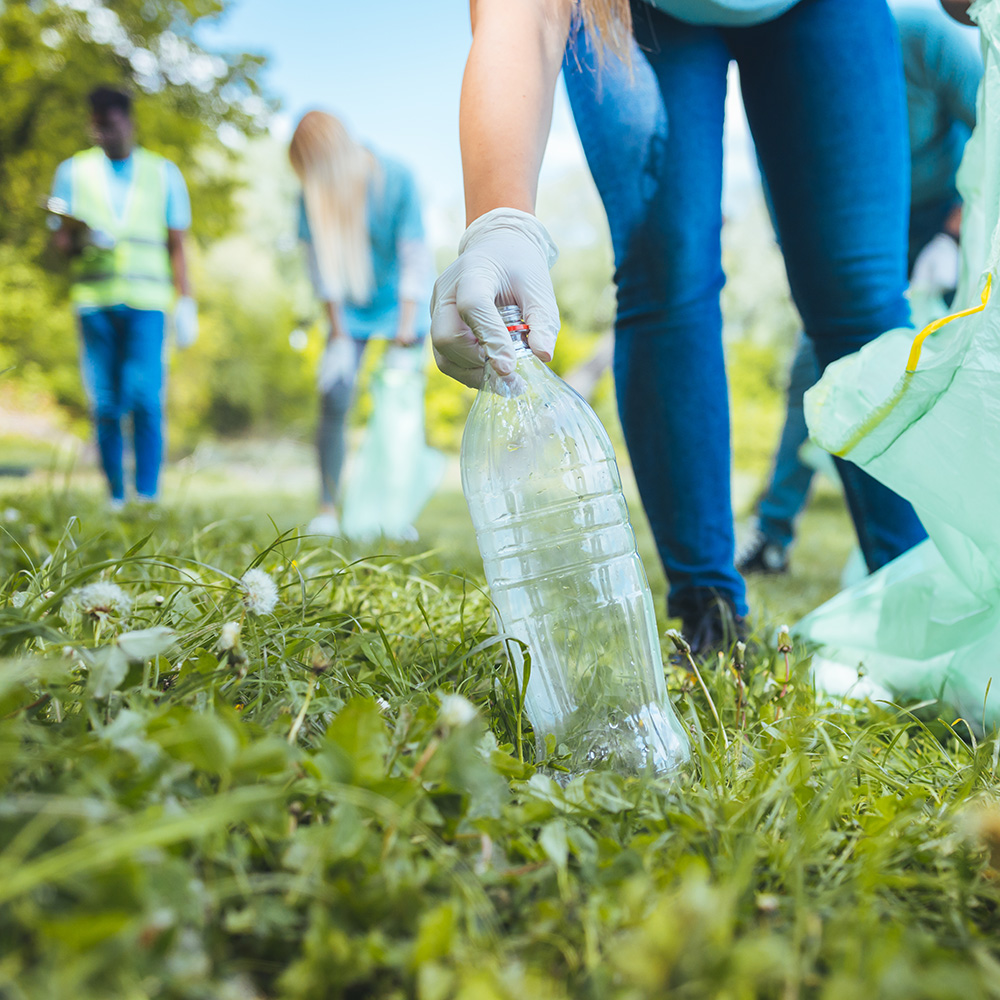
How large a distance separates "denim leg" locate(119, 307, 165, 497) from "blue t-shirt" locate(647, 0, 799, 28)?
3421 millimetres

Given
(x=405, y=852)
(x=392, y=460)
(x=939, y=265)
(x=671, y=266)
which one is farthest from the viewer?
(x=392, y=460)

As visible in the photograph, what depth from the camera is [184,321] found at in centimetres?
501

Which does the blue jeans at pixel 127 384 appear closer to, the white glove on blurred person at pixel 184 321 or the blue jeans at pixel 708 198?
the white glove on blurred person at pixel 184 321

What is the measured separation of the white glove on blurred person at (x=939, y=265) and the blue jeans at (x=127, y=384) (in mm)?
3735

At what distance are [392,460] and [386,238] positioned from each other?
4.75 feet

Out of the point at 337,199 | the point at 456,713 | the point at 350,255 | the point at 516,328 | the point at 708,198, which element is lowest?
the point at 456,713

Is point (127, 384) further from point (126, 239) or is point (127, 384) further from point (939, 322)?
point (939, 322)

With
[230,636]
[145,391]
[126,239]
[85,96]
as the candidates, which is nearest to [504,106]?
[230,636]

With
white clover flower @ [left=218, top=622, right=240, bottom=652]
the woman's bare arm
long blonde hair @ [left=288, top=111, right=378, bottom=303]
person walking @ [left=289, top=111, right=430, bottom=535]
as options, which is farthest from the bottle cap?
long blonde hair @ [left=288, top=111, right=378, bottom=303]

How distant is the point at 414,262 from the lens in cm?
463

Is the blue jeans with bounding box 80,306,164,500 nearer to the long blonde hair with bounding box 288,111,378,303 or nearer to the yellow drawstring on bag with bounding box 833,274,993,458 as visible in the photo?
Answer: the long blonde hair with bounding box 288,111,378,303

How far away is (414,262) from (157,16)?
31.6ft

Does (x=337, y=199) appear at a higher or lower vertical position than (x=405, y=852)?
higher

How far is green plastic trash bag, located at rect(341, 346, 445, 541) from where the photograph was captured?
4547 millimetres
